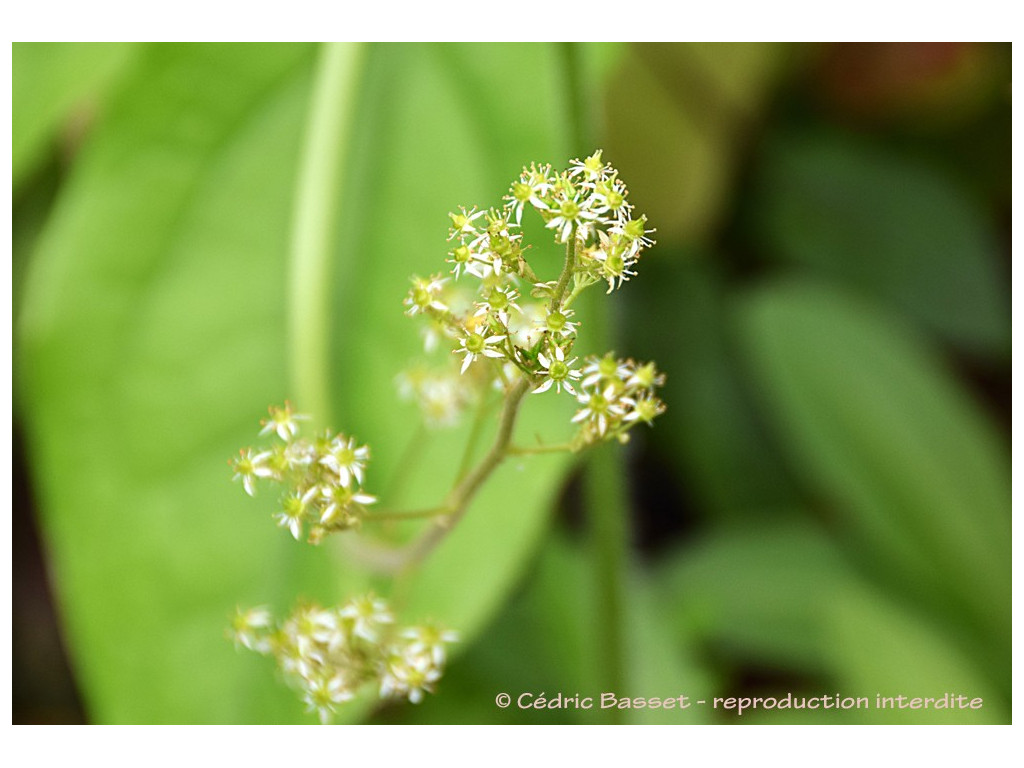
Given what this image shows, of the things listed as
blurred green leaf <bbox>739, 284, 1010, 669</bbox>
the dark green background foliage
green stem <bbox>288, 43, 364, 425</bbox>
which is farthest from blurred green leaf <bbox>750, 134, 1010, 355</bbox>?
green stem <bbox>288, 43, 364, 425</bbox>

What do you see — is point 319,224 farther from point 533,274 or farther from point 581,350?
point 533,274

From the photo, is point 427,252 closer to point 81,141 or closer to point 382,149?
point 382,149

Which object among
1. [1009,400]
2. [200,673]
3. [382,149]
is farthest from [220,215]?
[1009,400]

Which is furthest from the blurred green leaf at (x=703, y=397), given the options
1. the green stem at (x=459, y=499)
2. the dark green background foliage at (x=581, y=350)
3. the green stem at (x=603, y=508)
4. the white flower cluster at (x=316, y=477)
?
the white flower cluster at (x=316, y=477)

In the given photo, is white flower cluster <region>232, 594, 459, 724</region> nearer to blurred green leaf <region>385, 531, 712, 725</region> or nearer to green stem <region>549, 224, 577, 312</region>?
green stem <region>549, 224, 577, 312</region>

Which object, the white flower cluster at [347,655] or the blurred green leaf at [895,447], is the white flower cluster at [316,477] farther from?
the blurred green leaf at [895,447]

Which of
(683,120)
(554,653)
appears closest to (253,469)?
(554,653)
